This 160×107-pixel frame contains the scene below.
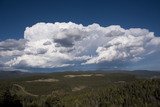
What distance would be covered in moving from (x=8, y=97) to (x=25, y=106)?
177 ft

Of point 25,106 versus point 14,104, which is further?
point 25,106

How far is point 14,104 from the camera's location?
134m

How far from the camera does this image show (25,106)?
7559 inches

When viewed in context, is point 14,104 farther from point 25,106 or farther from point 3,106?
point 25,106

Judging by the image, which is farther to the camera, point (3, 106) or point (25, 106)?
point (25, 106)

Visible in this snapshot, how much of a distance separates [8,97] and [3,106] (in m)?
7.70

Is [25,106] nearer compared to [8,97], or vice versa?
[8,97]

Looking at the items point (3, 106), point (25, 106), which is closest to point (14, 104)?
point (3, 106)

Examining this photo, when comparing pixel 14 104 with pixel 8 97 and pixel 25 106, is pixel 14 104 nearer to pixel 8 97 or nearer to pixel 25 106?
pixel 8 97

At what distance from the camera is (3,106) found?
133 metres

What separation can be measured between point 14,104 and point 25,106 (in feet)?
196

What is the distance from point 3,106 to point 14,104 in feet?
16.8

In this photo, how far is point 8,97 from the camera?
459 ft
